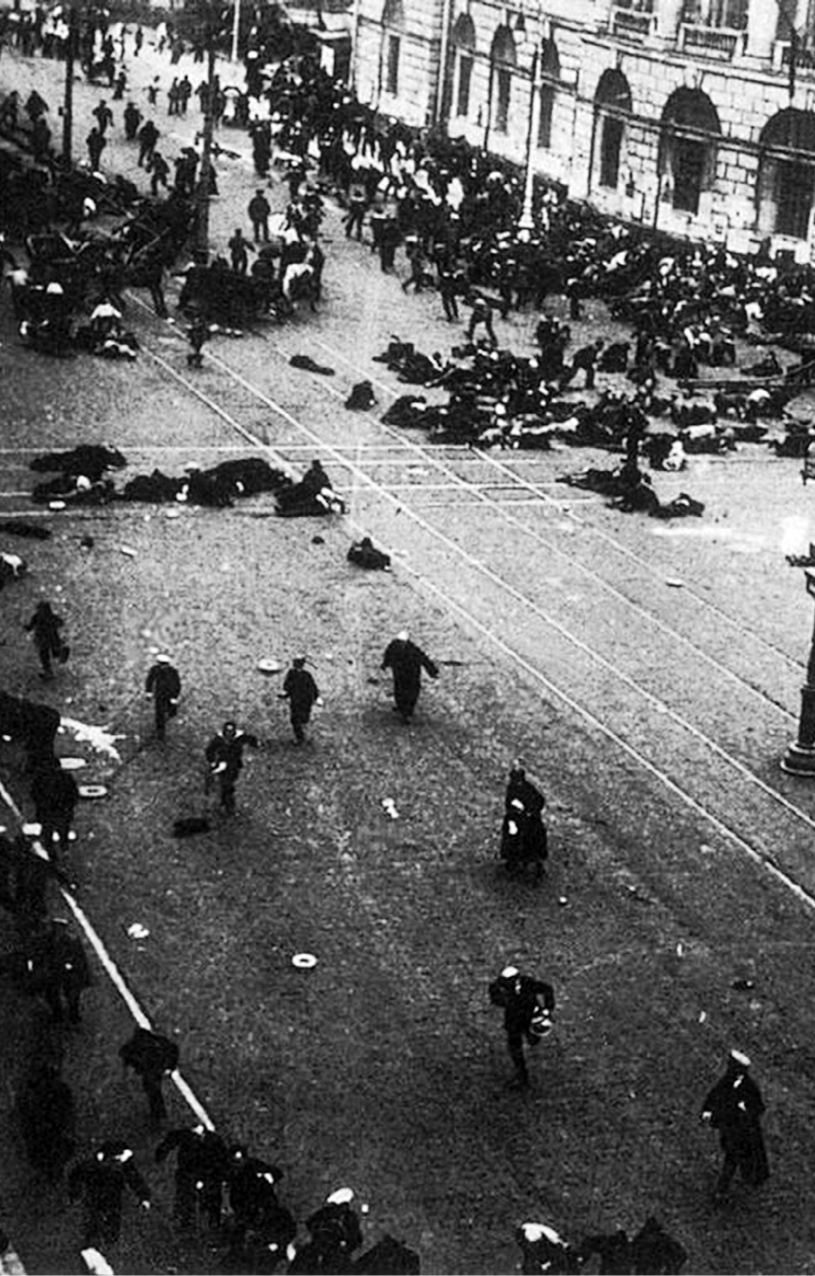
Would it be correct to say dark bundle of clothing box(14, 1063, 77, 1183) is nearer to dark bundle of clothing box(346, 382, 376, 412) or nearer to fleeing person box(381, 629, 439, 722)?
fleeing person box(381, 629, 439, 722)

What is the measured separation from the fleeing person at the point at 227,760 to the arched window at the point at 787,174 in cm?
3872

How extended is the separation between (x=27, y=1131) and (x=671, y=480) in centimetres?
2395

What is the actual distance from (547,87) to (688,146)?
292 inches

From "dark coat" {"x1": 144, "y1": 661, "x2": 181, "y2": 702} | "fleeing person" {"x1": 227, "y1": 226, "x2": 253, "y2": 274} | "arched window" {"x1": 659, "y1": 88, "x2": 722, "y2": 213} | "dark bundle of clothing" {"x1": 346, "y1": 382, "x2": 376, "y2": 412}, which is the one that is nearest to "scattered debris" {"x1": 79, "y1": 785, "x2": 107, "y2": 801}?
"dark coat" {"x1": 144, "y1": 661, "x2": 181, "y2": 702}

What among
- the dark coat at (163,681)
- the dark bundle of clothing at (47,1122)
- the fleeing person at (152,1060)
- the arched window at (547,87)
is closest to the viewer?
the dark bundle of clothing at (47,1122)

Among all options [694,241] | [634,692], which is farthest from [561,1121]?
[694,241]

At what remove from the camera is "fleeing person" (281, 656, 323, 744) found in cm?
2602

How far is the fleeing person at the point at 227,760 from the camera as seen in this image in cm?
2400

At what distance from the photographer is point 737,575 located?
111 ft

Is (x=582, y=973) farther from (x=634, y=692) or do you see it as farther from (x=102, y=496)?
(x=102, y=496)

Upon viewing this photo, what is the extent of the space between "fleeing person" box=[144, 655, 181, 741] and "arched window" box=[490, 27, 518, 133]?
48.3 metres

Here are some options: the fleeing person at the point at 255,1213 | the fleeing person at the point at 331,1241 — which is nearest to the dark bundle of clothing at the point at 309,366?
the fleeing person at the point at 255,1213

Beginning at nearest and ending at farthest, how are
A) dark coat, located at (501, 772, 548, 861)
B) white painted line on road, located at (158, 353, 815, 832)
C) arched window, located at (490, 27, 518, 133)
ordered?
dark coat, located at (501, 772, 548, 861)
white painted line on road, located at (158, 353, 815, 832)
arched window, located at (490, 27, 518, 133)

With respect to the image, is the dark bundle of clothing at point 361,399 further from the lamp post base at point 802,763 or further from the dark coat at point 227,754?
the dark coat at point 227,754
